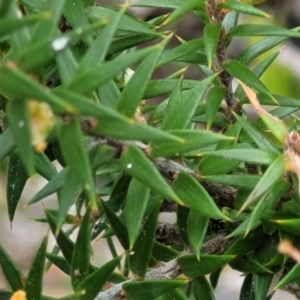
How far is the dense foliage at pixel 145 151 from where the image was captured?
0.26 metres

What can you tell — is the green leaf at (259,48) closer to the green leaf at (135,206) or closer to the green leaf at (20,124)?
the green leaf at (135,206)

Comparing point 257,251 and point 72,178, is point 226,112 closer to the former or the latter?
point 257,251

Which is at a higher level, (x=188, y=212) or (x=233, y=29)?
(x=233, y=29)

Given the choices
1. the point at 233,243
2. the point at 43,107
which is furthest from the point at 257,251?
the point at 43,107

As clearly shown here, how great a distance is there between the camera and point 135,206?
0.38 metres

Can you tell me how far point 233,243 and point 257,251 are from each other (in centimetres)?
4

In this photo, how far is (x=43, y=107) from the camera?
249 millimetres

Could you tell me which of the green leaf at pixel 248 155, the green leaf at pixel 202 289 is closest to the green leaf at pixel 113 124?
the green leaf at pixel 248 155

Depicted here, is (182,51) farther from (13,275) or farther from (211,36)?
(13,275)

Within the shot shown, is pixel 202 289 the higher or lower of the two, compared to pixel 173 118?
lower

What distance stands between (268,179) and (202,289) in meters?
0.14

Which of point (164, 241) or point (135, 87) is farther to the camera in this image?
point (164, 241)

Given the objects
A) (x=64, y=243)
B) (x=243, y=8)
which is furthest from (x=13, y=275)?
(x=243, y=8)

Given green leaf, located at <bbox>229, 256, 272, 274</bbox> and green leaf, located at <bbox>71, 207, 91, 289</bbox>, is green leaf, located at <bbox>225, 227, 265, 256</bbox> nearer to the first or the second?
green leaf, located at <bbox>229, 256, 272, 274</bbox>
